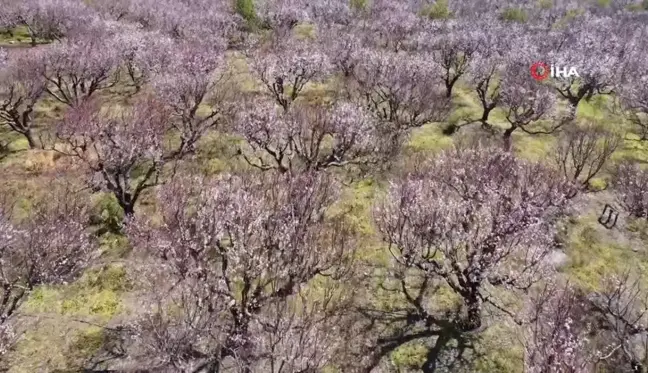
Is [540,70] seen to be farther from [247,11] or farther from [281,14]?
[247,11]

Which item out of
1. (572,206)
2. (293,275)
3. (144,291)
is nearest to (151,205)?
(144,291)

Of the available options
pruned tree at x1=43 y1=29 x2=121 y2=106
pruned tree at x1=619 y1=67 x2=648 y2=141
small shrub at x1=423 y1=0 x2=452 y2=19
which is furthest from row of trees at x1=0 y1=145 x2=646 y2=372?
small shrub at x1=423 y1=0 x2=452 y2=19

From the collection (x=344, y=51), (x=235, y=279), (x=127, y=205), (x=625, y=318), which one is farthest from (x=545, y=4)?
(x=235, y=279)

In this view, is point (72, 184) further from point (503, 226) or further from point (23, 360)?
point (503, 226)

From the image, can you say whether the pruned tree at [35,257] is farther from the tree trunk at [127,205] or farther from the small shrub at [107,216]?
the small shrub at [107,216]

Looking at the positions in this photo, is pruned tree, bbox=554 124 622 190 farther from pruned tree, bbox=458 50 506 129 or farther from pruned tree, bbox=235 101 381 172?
pruned tree, bbox=235 101 381 172

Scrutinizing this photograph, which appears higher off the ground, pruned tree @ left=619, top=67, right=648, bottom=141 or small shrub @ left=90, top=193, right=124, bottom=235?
pruned tree @ left=619, top=67, right=648, bottom=141

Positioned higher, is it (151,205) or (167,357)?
(167,357)
